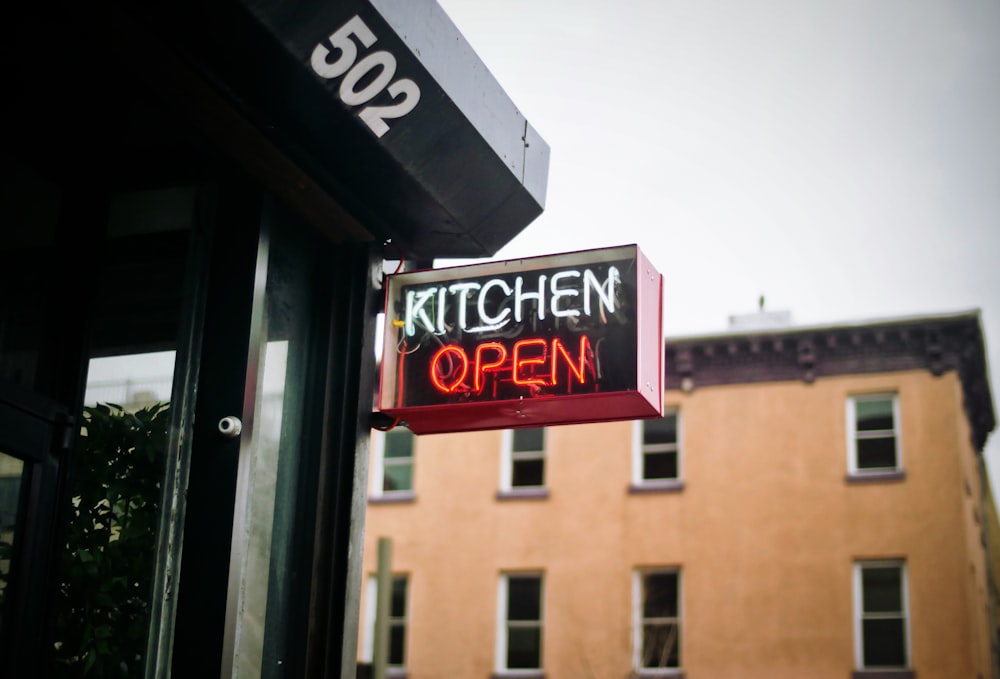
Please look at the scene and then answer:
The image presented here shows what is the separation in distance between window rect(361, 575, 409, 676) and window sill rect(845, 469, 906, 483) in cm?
1009

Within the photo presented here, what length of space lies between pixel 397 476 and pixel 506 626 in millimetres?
4442

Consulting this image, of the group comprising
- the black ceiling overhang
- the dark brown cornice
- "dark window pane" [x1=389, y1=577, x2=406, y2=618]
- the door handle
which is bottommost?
the door handle

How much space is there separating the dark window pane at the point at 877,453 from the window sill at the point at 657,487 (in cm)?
385

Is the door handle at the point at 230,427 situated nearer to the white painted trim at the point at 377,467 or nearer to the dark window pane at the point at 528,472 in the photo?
the dark window pane at the point at 528,472

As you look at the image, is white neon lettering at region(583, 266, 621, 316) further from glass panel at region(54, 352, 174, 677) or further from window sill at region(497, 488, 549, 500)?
window sill at region(497, 488, 549, 500)

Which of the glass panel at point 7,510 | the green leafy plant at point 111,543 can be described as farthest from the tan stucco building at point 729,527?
the glass panel at point 7,510

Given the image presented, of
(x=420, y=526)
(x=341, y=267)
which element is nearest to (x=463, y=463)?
(x=420, y=526)

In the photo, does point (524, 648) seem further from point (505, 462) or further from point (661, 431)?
point (661, 431)

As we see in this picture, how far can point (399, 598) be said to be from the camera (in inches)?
1148

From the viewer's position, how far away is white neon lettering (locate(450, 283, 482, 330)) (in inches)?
272

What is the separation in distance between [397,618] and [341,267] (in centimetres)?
2305

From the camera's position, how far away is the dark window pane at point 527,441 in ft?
96.0

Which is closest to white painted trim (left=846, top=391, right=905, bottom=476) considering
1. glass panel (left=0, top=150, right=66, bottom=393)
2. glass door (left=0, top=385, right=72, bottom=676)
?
glass panel (left=0, top=150, right=66, bottom=393)

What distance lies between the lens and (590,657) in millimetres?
27188
